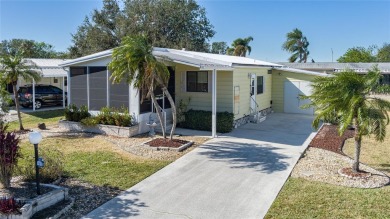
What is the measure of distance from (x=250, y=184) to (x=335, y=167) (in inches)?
114

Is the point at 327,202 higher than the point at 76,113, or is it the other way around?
the point at 76,113

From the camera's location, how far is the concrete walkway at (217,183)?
6551 millimetres

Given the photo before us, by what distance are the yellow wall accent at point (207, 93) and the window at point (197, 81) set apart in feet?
0.58

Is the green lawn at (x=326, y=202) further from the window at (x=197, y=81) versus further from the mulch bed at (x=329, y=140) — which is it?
the window at (x=197, y=81)

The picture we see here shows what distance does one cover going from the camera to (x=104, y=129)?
1357cm

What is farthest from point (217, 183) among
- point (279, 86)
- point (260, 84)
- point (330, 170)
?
point (279, 86)

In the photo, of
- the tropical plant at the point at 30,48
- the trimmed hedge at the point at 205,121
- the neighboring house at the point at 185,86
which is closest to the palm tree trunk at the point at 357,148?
the neighboring house at the point at 185,86

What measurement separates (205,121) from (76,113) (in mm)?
5393

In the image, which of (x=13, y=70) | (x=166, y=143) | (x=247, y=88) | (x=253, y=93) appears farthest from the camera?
(x=253, y=93)

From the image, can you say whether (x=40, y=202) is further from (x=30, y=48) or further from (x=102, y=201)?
(x=30, y=48)

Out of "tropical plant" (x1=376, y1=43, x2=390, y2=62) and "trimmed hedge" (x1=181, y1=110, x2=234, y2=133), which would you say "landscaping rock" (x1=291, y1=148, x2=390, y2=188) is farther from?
"tropical plant" (x1=376, y1=43, x2=390, y2=62)

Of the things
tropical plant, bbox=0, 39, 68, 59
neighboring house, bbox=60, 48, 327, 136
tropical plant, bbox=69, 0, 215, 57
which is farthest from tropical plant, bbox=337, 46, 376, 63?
tropical plant, bbox=0, 39, 68, 59

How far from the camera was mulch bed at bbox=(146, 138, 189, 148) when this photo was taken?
11.2 meters

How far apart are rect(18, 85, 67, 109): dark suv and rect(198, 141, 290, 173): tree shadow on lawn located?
48.8 ft
